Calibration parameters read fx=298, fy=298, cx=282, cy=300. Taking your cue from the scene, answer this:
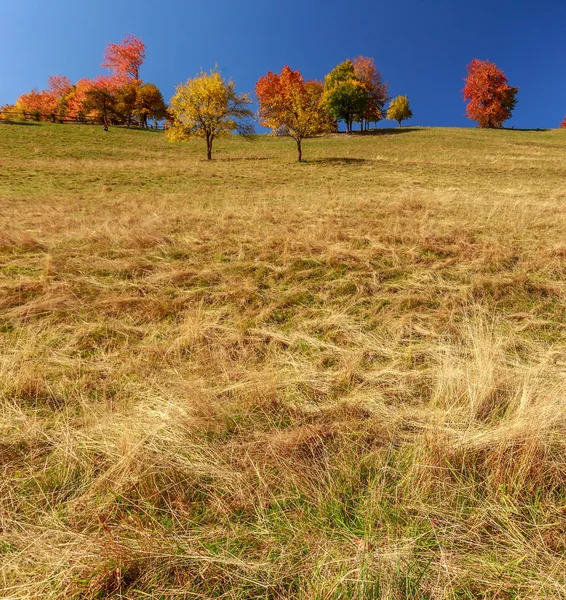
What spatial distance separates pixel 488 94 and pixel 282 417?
73233mm

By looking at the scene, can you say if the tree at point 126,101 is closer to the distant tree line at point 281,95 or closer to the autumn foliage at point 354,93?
the distant tree line at point 281,95

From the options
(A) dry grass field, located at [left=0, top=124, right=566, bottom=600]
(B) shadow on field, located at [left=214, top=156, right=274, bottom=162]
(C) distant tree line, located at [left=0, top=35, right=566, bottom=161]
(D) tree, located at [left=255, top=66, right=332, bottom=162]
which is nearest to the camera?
(A) dry grass field, located at [left=0, top=124, right=566, bottom=600]

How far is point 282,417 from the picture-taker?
7.49 ft

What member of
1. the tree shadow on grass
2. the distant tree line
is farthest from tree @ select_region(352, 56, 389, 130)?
the tree shadow on grass

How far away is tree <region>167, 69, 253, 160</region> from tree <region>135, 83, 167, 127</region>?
1346 inches

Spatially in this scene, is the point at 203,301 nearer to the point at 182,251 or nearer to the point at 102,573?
the point at 182,251

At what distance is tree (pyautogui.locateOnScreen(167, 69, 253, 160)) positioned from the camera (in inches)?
983

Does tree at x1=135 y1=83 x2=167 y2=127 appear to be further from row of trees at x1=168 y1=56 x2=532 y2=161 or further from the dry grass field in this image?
the dry grass field

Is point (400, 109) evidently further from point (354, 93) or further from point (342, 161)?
point (342, 161)

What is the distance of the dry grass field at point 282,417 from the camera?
4.47 ft

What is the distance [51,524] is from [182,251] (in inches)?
190

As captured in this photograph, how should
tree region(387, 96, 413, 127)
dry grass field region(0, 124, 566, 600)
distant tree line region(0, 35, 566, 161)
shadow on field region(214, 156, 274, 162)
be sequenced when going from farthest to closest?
tree region(387, 96, 413, 127), distant tree line region(0, 35, 566, 161), shadow on field region(214, 156, 274, 162), dry grass field region(0, 124, 566, 600)

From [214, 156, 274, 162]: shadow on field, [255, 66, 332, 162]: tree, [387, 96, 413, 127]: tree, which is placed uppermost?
[387, 96, 413, 127]: tree

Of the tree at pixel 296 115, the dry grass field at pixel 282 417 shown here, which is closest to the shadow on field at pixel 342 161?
the tree at pixel 296 115
